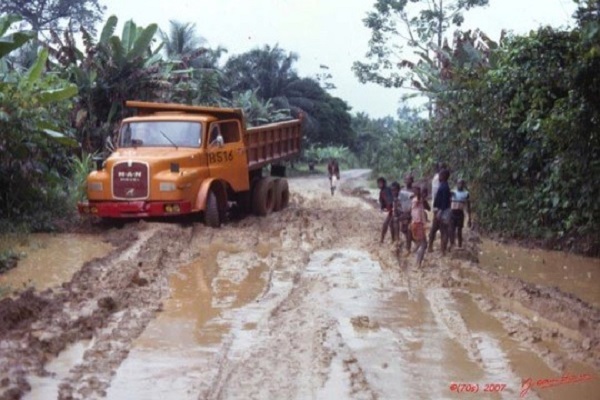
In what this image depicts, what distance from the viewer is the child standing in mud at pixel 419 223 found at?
12.0m

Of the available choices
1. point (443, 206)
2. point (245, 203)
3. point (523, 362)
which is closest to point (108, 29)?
point (245, 203)

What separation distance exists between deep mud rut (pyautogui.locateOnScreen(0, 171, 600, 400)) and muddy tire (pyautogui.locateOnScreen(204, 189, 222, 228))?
3037mm

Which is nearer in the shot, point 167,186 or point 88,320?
point 88,320

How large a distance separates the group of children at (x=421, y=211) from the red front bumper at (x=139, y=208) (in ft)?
11.5

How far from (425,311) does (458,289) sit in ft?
4.78

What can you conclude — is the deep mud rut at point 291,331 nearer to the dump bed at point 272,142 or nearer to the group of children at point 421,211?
the group of children at point 421,211

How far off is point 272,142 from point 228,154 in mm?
3325

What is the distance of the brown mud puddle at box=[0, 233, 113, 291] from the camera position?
416 inches

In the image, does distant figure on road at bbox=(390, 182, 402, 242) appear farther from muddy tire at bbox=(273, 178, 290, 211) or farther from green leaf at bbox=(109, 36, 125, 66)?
green leaf at bbox=(109, 36, 125, 66)

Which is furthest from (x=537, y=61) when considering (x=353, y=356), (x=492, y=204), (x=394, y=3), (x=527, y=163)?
(x=394, y=3)

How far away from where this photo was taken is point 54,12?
43.6m

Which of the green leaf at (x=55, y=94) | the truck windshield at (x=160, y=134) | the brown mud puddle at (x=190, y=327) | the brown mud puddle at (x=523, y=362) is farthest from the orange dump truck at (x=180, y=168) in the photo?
A: the brown mud puddle at (x=523, y=362)

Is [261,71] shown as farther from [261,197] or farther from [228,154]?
[228,154]

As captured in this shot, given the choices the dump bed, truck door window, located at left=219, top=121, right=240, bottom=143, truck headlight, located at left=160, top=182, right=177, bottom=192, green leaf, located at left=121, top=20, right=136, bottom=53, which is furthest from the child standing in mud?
green leaf, located at left=121, top=20, right=136, bottom=53
